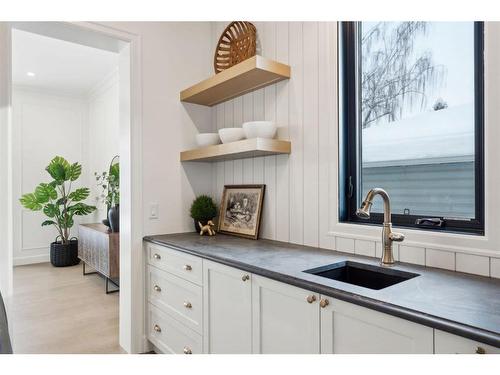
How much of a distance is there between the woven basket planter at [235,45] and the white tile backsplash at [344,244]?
1.40m

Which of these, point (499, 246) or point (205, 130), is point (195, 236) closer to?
point (205, 130)

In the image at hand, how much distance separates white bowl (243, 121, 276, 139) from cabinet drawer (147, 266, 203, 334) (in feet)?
3.28

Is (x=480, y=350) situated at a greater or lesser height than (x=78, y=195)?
lesser

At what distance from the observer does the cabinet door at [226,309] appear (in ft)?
5.56

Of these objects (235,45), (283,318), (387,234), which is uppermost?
(235,45)

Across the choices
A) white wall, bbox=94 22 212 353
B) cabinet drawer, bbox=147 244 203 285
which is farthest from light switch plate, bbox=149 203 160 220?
cabinet drawer, bbox=147 244 203 285

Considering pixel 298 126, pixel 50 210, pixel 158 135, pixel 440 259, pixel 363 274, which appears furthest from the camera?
pixel 50 210

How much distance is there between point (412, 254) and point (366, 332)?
2.10 feet

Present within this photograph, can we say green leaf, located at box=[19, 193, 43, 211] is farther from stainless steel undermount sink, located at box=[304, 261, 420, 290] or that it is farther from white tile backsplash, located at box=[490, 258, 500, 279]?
white tile backsplash, located at box=[490, 258, 500, 279]

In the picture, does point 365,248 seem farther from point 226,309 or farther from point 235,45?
point 235,45

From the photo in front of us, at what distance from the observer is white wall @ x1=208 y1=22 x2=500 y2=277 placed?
4.72ft

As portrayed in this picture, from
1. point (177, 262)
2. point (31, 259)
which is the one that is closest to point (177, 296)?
point (177, 262)

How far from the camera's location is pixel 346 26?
205 cm

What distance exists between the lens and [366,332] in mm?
1195
